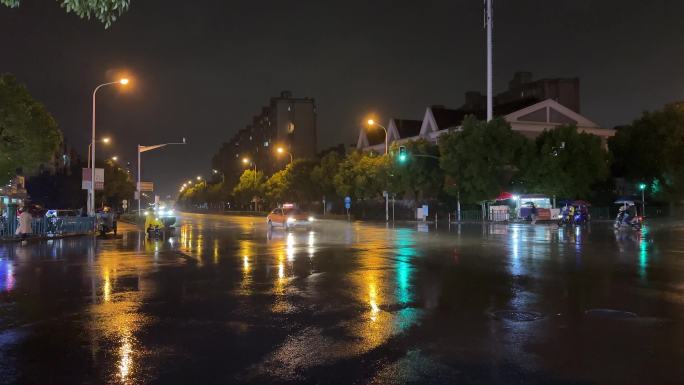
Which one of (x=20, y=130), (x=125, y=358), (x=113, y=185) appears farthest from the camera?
(x=113, y=185)

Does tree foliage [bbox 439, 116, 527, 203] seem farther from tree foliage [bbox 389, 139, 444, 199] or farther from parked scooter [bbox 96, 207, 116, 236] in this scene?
parked scooter [bbox 96, 207, 116, 236]

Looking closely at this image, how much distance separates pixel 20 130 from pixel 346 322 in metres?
28.0

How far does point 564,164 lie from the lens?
5203 centimetres

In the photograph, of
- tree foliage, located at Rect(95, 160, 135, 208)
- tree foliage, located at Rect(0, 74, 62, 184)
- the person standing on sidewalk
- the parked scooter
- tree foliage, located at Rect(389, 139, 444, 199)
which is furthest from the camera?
tree foliage, located at Rect(95, 160, 135, 208)

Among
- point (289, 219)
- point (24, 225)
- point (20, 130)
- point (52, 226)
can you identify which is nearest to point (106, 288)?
point (24, 225)

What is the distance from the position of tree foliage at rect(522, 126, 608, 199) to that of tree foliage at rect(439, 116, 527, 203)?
1844mm

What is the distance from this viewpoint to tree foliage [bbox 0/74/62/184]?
96.9 feet

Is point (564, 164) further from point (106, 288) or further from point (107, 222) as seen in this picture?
point (106, 288)

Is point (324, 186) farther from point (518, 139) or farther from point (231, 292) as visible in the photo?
point (231, 292)

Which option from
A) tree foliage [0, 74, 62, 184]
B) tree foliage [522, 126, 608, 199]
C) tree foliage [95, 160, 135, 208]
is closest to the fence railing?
tree foliage [0, 74, 62, 184]

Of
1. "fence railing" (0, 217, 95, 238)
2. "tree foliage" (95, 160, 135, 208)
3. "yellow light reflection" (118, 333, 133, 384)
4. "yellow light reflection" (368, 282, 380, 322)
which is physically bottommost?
"yellow light reflection" (118, 333, 133, 384)

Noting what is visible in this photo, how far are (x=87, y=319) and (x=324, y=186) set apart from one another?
67.8 metres

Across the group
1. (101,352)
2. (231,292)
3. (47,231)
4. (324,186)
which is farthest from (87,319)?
(324,186)

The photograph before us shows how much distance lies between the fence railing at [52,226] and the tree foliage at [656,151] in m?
52.0
